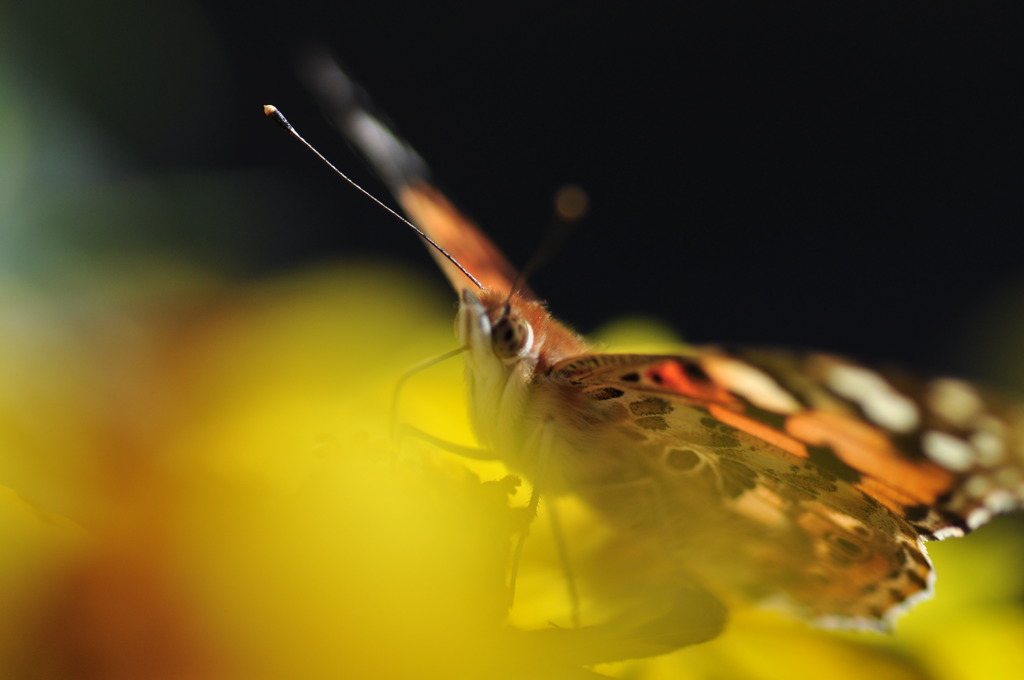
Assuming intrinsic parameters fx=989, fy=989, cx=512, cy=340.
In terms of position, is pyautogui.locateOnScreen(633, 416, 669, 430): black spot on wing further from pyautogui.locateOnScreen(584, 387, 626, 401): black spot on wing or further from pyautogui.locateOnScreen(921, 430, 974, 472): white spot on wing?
pyautogui.locateOnScreen(921, 430, 974, 472): white spot on wing

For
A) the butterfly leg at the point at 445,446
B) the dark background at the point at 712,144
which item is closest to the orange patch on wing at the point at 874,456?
the butterfly leg at the point at 445,446

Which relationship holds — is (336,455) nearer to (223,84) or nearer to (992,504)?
(992,504)

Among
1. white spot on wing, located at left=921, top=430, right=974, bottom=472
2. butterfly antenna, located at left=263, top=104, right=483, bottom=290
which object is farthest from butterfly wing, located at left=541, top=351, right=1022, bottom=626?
butterfly antenna, located at left=263, top=104, right=483, bottom=290

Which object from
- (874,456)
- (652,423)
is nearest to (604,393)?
(652,423)

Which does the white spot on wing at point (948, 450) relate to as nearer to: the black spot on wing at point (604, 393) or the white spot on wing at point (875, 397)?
the white spot on wing at point (875, 397)

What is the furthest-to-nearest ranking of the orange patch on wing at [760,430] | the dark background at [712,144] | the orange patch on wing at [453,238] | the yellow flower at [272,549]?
the dark background at [712,144]
the orange patch on wing at [453,238]
the orange patch on wing at [760,430]
the yellow flower at [272,549]

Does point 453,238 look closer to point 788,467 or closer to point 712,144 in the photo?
point 788,467
